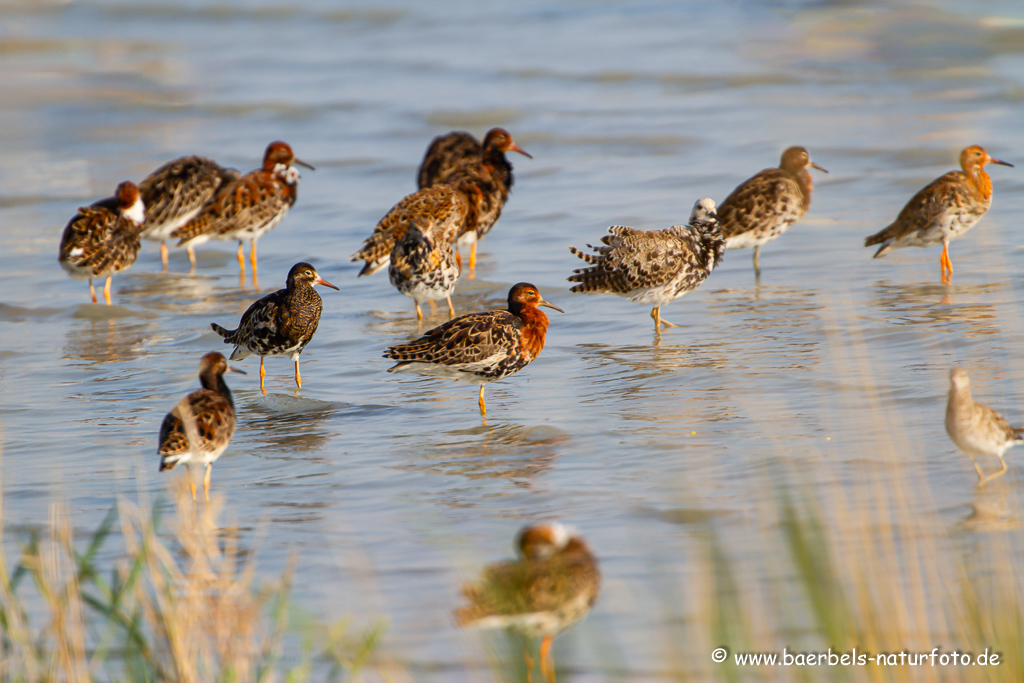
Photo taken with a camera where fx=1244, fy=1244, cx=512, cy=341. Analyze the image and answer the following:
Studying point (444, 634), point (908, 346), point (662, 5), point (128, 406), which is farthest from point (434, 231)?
point (662, 5)

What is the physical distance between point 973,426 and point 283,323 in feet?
16.9

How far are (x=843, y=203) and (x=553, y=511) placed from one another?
930cm

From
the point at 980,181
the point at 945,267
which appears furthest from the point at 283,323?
the point at 980,181

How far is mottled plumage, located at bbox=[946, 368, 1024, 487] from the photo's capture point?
20.4 ft

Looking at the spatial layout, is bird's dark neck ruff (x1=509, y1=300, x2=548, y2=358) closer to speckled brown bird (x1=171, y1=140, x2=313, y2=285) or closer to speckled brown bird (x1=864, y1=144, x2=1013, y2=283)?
speckled brown bird (x1=864, y1=144, x2=1013, y2=283)

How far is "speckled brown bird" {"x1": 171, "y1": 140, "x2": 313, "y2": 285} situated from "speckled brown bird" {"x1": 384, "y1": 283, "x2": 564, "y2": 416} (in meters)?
5.15

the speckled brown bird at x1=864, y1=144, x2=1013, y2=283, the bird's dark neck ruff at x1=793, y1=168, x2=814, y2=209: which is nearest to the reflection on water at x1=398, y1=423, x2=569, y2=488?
the speckled brown bird at x1=864, y1=144, x2=1013, y2=283

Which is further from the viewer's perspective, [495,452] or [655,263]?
[655,263]

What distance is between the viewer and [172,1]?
122 ft

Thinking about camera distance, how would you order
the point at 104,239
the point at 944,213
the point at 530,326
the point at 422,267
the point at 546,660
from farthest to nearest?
the point at 104,239, the point at 944,213, the point at 422,267, the point at 530,326, the point at 546,660

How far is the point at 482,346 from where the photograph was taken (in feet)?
28.3

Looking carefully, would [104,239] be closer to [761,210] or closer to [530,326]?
[530,326]

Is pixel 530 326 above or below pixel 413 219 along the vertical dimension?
below

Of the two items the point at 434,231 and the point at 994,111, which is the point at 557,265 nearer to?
the point at 434,231
